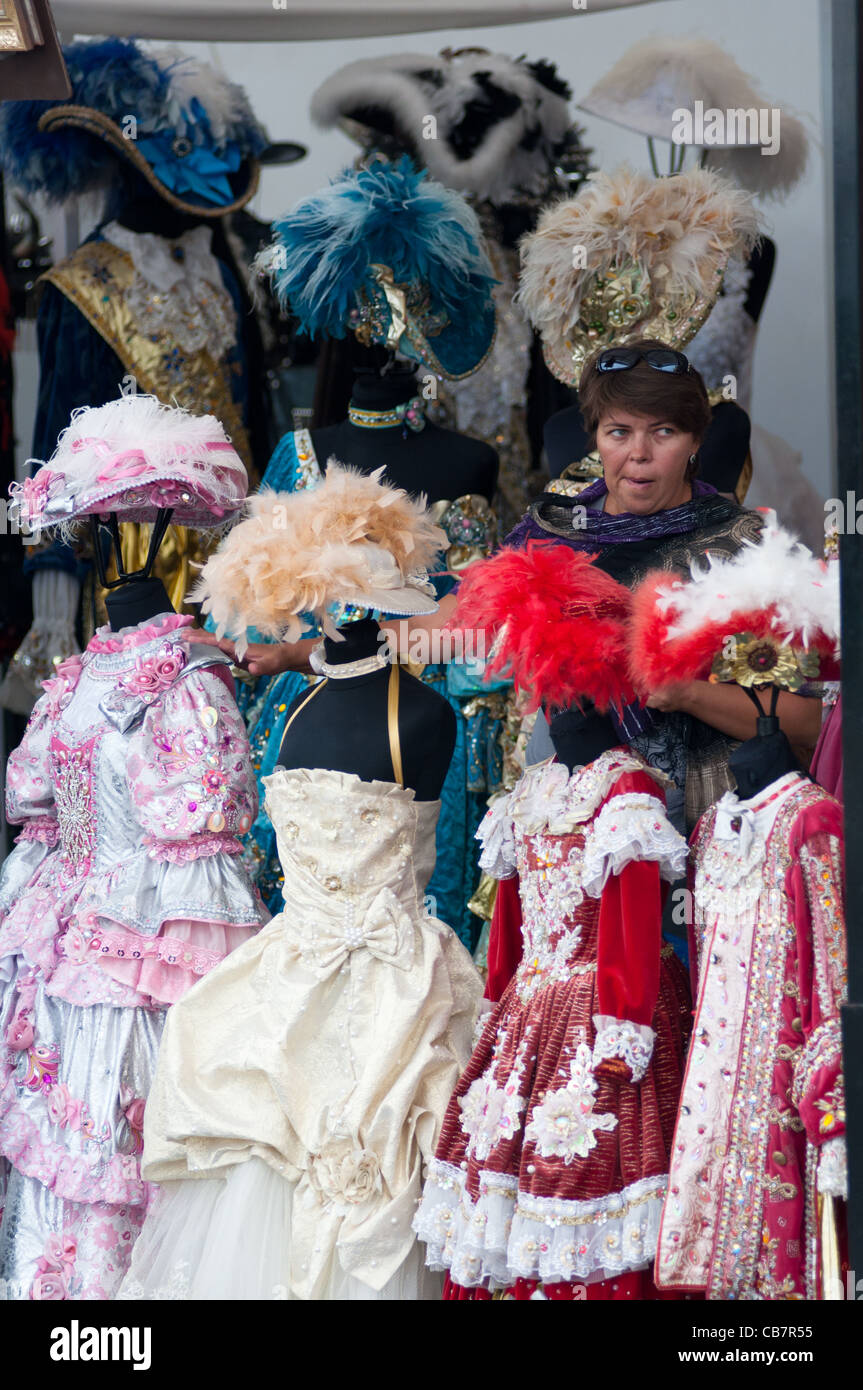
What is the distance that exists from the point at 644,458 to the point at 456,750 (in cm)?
111

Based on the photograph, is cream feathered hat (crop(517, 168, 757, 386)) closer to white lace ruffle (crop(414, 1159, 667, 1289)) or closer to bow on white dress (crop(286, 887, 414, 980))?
bow on white dress (crop(286, 887, 414, 980))

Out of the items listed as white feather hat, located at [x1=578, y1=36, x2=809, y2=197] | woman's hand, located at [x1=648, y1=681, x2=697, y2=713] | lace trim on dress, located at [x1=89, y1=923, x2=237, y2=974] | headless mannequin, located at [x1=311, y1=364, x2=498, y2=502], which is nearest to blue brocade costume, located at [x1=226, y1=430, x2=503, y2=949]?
headless mannequin, located at [x1=311, y1=364, x2=498, y2=502]

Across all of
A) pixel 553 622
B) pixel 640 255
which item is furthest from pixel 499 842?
pixel 640 255

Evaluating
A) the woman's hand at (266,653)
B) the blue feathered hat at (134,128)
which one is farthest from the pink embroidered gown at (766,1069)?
the blue feathered hat at (134,128)

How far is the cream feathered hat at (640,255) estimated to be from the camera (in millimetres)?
4082

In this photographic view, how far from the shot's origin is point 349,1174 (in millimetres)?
3072

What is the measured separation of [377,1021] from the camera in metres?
3.18

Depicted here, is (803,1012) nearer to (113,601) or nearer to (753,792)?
(753,792)

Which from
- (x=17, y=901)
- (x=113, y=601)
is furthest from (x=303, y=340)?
(x=17, y=901)

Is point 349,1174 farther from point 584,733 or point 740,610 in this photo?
point 740,610

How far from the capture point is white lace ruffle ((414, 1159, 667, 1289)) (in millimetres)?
2721

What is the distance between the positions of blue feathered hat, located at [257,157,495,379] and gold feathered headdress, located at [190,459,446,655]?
0.99 meters

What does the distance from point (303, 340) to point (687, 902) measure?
9.42 feet

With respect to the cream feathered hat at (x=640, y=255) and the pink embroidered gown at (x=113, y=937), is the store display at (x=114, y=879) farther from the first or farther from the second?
the cream feathered hat at (x=640, y=255)
